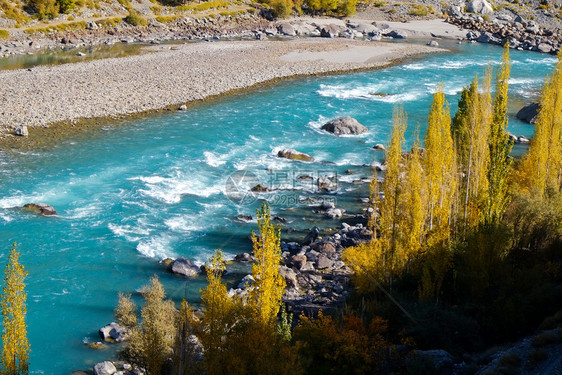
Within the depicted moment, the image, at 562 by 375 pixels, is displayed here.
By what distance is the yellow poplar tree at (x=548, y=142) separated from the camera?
31.2m

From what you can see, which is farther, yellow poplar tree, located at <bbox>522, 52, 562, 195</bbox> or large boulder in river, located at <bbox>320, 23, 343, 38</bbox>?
large boulder in river, located at <bbox>320, 23, 343, 38</bbox>

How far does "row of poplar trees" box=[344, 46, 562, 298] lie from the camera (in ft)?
83.0

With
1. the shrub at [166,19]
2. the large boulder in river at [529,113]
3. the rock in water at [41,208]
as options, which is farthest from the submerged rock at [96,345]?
the shrub at [166,19]

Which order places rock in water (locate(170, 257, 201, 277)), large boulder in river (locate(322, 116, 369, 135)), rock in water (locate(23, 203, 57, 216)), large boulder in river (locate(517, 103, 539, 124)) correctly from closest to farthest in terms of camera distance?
rock in water (locate(170, 257, 201, 277))
rock in water (locate(23, 203, 57, 216))
large boulder in river (locate(322, 116, 369, 135))
large boulder in river (locate(517, 103, 539, 124))

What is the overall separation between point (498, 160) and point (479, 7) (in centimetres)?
10515

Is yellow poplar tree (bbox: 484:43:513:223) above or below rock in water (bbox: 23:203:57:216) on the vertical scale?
above

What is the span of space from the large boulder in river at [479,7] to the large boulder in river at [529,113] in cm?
7113

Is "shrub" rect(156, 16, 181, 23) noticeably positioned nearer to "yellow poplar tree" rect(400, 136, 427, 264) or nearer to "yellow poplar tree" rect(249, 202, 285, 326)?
"yellow poplar tree" rect(400, 136, 427, 264)

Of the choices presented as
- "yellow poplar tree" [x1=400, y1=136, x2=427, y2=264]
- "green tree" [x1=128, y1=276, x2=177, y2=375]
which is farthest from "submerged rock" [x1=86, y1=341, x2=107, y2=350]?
"yellow poplar tree" [x1=400, y1=136, x2=427, y2=264]

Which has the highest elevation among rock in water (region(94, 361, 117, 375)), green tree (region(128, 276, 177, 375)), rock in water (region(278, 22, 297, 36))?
rock in water (region(278, 22, 297, 36))

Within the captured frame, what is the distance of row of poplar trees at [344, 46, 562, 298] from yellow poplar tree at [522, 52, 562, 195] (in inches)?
2.0

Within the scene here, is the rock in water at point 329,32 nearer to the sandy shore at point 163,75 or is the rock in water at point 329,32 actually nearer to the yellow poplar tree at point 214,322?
the sandy shore at point 163,75

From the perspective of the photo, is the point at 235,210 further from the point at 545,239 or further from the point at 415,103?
the point at 415,103

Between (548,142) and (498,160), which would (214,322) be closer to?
(498,160)
